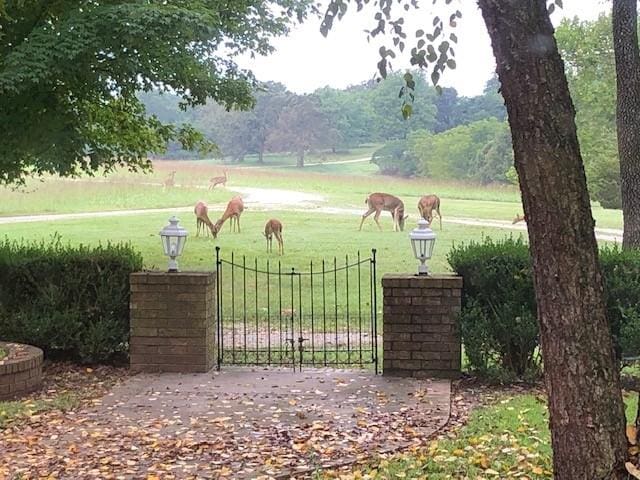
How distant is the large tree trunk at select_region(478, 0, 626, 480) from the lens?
7.91ft

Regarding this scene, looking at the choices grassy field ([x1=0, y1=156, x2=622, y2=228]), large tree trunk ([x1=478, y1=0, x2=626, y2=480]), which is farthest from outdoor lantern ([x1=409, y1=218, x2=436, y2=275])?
grassy field ([x1=0, y1=156, x2=622, y2=228])

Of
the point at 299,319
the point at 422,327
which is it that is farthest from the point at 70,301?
the point at 299,319

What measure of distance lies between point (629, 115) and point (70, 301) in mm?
5538

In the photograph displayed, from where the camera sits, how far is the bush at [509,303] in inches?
224

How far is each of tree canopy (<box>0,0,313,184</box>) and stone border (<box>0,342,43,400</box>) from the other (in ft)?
6.35

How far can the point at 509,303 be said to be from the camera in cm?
586

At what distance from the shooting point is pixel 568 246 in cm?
242

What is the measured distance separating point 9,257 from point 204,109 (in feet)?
14.8

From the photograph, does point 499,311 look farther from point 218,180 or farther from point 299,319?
point 218,180

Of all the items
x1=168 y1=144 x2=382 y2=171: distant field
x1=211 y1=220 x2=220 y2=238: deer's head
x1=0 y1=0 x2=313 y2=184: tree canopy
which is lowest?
x1=211 y1=220 x2=220 y2=238: deer's head

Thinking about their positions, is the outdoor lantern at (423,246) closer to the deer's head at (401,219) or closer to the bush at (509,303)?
the bush at (509,303)

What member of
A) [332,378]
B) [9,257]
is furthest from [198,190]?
[332,378]

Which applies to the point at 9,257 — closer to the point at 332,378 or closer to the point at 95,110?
the point at 95,110

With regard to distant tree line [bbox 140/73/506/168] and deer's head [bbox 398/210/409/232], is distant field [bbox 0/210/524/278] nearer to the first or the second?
deer's head [bbox 398/210/409/232]
